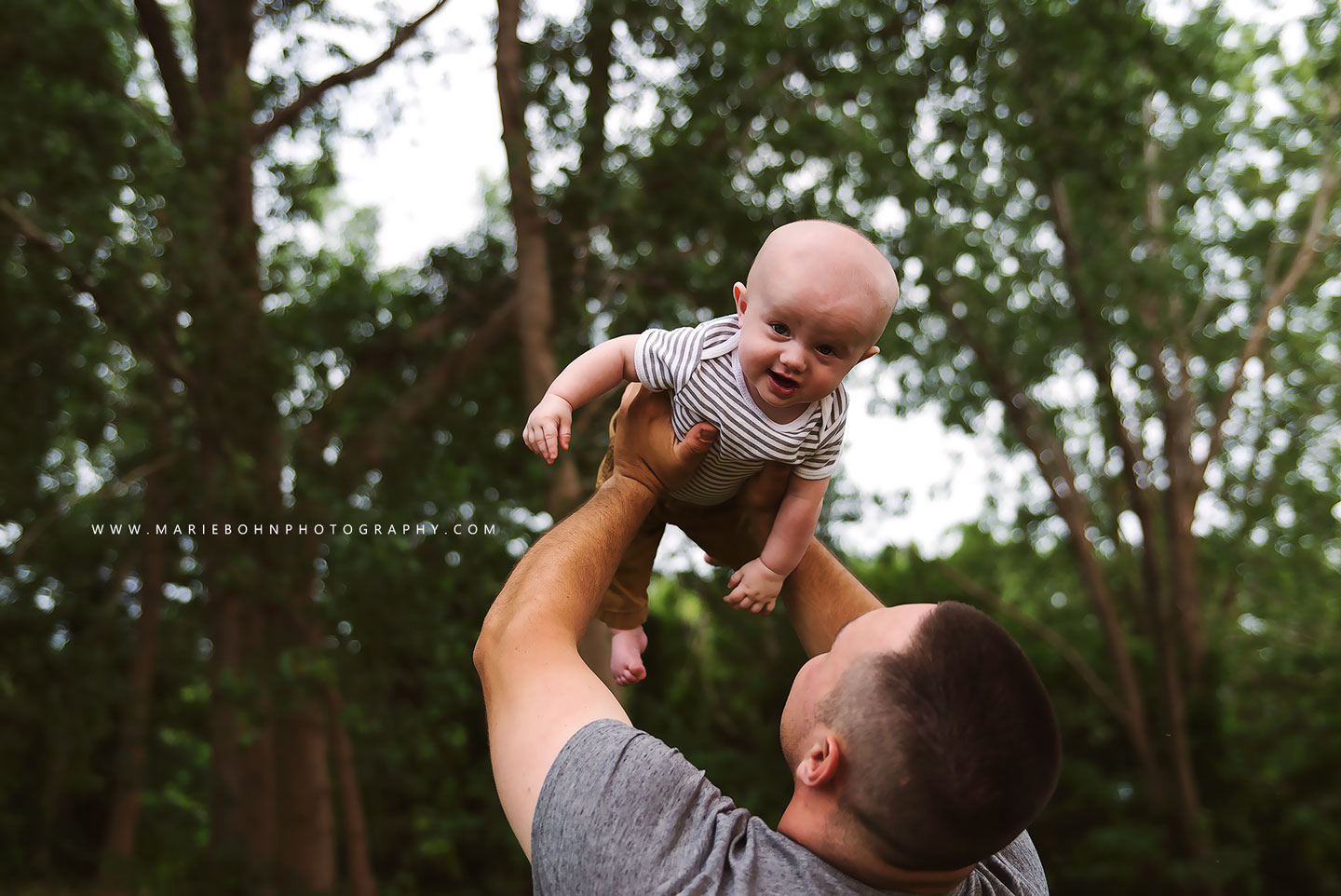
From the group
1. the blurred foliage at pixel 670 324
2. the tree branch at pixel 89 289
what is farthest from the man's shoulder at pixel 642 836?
the tree branch at pixel 89 289

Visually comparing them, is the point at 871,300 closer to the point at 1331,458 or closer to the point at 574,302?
the point at 574,302

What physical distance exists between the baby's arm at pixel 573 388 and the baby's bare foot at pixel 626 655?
0.54m

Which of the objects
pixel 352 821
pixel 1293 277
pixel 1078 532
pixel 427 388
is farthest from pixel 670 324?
pixel 1293 277

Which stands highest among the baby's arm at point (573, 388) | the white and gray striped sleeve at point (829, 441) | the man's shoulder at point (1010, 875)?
the baby's arm at point (573, 388)

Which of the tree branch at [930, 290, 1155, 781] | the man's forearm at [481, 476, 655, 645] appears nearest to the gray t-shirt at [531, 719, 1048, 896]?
the man's forearm at [481, 476, 655, 645]

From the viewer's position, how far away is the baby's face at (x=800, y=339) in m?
1.66

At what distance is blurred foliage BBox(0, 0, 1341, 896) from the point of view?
561cm

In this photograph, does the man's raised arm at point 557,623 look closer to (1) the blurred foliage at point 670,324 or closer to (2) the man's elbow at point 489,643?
(2) the man's elbow at point 489,643

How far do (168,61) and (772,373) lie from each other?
23.0ft

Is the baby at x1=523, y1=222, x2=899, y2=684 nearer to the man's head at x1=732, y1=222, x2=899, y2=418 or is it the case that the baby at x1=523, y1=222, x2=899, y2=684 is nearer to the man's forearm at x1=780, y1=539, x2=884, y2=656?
the man's head at x1=732, y1=222, x2=899, y2=418

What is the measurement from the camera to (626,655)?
2176mm

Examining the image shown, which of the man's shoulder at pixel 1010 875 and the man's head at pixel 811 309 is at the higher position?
the man's head at pixel 811 309

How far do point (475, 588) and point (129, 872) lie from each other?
156 inches

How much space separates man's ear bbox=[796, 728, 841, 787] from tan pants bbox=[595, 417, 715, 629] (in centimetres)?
70
